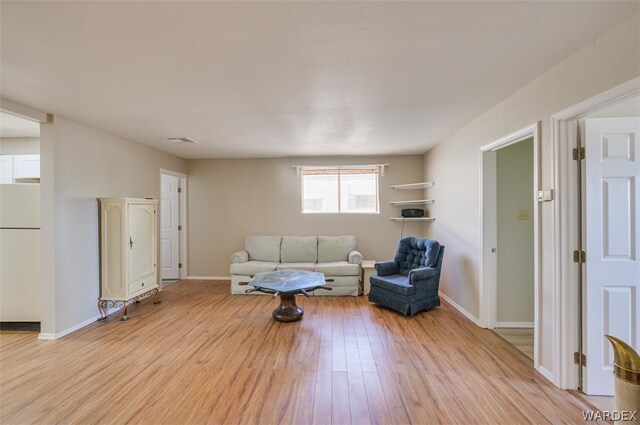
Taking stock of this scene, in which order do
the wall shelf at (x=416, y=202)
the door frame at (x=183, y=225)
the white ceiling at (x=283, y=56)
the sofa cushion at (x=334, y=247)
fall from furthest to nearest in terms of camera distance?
the door frame at (x=183, y=225) < the sofa cushion at (x=334, y=247) < the wall shelf at (x=416, y=202) < the white ceiling at (x=283, y=56)

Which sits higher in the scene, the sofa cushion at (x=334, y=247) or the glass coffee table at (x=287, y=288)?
the sofa cushion at (x=334, y=247)

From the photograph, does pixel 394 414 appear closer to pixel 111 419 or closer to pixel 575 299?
pixel 575 299

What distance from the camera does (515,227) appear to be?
3164 millimetres

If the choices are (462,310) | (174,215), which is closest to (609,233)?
(462,310)

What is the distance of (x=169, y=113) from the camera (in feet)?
9.46

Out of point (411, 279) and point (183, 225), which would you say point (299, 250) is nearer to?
point (411, 279)

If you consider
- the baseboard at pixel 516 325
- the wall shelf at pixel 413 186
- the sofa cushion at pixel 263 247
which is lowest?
the baseboard at pixel 516 325

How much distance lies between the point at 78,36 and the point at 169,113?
1303 millimetres

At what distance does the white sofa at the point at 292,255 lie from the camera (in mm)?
4492

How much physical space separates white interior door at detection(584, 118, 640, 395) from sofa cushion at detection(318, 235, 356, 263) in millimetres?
3357

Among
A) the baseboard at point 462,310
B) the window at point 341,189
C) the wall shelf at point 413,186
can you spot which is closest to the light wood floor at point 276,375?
the baseboard at point 462,310

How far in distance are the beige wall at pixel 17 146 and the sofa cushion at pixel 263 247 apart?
335 cm

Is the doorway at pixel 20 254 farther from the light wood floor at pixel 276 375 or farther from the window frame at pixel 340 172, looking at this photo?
the window frame at pixel 340 172

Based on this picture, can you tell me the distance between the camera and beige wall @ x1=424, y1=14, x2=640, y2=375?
5.30 ft
